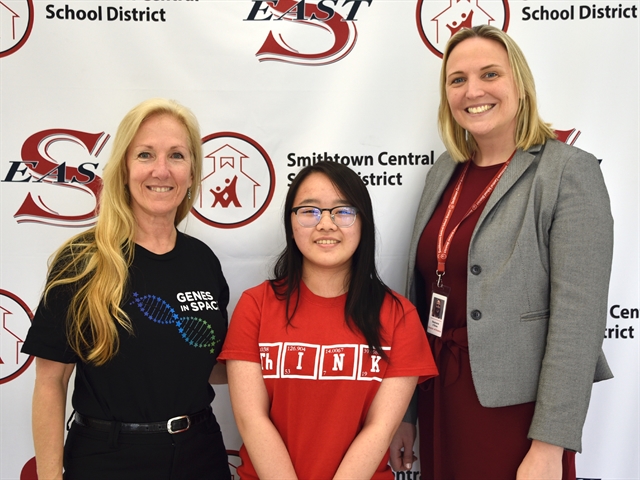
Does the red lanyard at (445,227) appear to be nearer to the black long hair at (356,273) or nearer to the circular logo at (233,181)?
the black long hair at (356,273)

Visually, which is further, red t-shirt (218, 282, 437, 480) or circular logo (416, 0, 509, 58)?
circular logo (416, 0, 509, 58)

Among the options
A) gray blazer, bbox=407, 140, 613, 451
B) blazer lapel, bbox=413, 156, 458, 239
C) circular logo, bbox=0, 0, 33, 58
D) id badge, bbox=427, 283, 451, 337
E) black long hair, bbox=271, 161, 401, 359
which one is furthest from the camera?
circular logo, bbox=0, 0, 33, 58

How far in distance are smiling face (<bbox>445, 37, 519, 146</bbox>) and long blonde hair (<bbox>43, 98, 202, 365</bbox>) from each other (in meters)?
0.91

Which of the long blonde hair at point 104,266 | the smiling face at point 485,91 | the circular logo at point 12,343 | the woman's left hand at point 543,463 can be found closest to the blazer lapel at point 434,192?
the smiling face at point 485,91

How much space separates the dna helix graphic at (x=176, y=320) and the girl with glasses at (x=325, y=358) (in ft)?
0.36

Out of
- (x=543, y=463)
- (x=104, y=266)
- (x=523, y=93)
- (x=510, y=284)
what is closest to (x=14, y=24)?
(x=104, y=266)

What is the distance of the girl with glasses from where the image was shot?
1.45 meters

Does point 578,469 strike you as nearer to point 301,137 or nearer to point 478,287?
point 478,287

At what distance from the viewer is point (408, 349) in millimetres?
1492

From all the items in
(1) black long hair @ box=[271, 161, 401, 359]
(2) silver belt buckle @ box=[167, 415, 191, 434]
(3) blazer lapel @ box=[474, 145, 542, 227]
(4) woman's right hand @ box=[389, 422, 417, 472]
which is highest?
(3) blazer lapel @ box=[474, 145, 542, 227]

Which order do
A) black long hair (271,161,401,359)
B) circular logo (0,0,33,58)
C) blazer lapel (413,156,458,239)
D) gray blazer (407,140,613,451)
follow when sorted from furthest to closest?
circular logo (0,0,33,58) → blazer lapel (413,156,458,239) → black long hair (271,161,401,359) → gray blazer (407,140,613,451)

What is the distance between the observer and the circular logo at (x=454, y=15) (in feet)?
6.89

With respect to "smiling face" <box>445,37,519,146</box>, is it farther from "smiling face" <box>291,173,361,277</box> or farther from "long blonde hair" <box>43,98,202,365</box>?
"long blonde hair" <box>43,98,202,365</box>

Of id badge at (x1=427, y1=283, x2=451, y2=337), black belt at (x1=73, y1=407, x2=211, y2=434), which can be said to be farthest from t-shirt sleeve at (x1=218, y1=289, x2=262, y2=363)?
id badge at (x1=427, y1=283, x2=451, y2=337)
